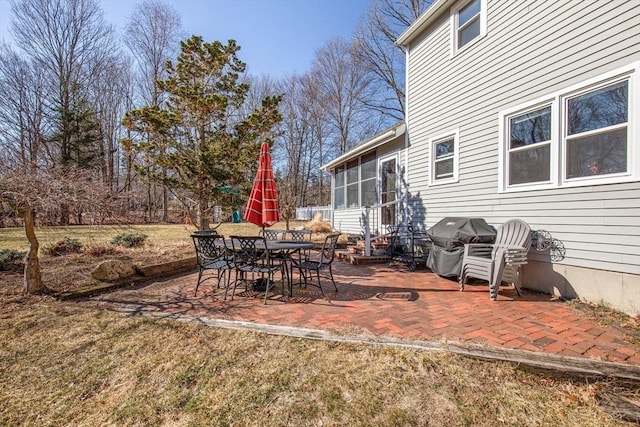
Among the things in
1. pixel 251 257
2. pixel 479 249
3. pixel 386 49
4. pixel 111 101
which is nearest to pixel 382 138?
pixel 479 249

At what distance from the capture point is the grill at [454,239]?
16.3ft

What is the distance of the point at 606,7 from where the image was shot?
384 centimetres

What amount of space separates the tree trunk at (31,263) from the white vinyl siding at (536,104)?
7081 millimetres

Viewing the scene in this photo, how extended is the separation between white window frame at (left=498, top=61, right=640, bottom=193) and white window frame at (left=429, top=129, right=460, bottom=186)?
41.5 inches

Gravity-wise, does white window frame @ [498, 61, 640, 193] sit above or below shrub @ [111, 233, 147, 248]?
above

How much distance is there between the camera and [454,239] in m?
5.12

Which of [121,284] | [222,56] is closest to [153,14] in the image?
[222,56]

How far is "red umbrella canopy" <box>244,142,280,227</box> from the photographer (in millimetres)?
5227

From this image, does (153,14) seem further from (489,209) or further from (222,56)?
(489,209)

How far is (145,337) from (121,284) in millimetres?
2433

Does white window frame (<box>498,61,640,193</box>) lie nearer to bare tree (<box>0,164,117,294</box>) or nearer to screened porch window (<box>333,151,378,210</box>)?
screened porch window (<box>333,151,378,210</box>)

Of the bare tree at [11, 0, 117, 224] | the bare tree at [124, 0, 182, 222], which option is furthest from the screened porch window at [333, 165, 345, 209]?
the bare tree at [11, 0, 117, 224]

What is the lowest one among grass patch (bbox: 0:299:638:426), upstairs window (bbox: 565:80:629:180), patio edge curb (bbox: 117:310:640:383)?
grass patch (bbox: 0:299:638:426)

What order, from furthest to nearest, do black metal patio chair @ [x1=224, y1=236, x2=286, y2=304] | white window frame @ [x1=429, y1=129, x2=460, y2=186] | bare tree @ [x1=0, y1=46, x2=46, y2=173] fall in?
bare tree @ [x1=0, y1=46, x2=46, y2=173]
white window frame @ [x1=429, y1=129, x2=460, y2=186]
black metal patio chair @ [x1=224, y1=236, x2=286, y2=304]
